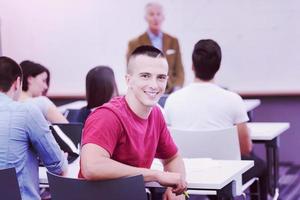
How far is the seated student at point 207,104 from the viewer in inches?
160

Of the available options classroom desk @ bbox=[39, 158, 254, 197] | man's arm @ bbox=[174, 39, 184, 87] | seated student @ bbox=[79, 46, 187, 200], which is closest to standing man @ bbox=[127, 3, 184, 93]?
man's arm @ bbox=[174, 39, 184, 87]

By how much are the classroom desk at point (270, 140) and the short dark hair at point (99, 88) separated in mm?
1047

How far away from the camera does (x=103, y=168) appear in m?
2.59

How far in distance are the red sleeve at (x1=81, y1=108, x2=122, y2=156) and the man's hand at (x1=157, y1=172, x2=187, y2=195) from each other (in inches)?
9.2

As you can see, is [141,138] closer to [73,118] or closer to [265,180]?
[265,180]

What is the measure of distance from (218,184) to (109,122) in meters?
0.56

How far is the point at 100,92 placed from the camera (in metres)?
4.66

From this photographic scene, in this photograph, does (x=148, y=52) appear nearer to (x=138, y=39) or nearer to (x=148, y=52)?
(x=148, y=52)

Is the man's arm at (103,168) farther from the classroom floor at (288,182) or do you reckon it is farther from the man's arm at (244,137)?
the classroom floor at (288,182)

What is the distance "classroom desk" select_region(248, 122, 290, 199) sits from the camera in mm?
4512

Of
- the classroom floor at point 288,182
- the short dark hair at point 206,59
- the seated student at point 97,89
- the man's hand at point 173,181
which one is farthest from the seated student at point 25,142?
the classroom floor at point 288,182

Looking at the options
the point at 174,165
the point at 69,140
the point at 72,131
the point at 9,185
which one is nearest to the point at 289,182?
the point at 72,131

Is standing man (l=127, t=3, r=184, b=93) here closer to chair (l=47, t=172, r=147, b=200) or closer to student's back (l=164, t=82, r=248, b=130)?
student's back (l=164, t=82, r=248, b=130)

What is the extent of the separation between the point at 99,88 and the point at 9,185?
72.1 inches
